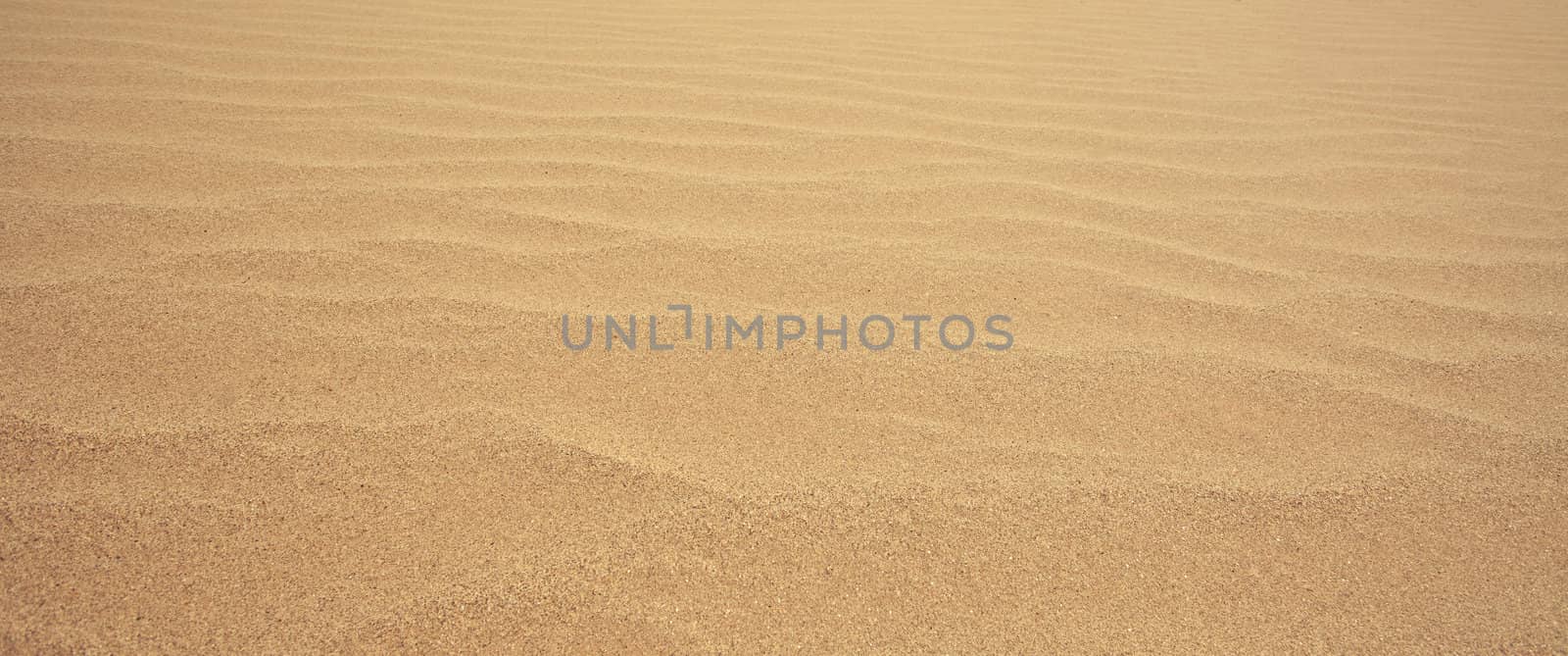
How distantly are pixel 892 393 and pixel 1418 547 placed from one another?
702mm

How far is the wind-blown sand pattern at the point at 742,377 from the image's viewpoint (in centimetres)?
95

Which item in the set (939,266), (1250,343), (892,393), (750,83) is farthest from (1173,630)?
(750,83)

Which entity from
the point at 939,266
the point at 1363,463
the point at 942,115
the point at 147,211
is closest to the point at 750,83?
the point at 942,115

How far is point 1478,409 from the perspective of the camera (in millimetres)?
1304

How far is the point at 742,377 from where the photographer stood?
4.29 feet

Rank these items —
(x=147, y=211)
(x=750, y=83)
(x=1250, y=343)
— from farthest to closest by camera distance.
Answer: (x=750, y=83)
(x=147, y=211)
(x=1250, y=343)

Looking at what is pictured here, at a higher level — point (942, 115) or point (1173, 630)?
point (942, 115)

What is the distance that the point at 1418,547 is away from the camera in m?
1.06

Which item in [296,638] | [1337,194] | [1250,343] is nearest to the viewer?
[296,638]

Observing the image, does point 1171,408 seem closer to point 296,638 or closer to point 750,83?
point 296,638

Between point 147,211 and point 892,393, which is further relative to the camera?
point 147,211

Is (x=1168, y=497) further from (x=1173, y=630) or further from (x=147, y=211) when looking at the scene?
(x=147, y=211)

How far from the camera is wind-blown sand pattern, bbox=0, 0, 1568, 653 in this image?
95cm

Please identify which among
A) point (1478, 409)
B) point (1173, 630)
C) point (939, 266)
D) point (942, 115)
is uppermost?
point (942, 115)
